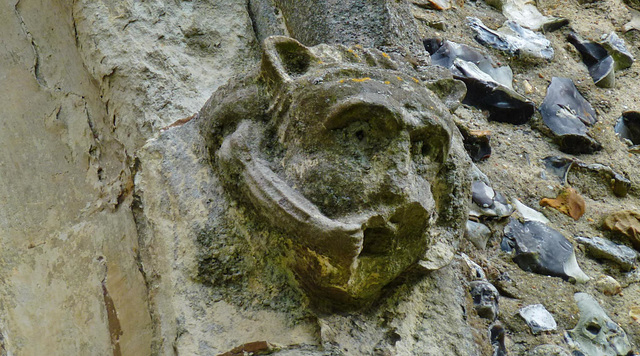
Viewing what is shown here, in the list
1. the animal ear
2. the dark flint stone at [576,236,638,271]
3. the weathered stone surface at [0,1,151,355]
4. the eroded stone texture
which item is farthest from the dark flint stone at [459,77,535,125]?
the weathered stone surface at [0,1,151,355]

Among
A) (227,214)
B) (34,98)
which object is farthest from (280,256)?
(34,98)

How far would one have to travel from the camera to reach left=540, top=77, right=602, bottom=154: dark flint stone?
191cm

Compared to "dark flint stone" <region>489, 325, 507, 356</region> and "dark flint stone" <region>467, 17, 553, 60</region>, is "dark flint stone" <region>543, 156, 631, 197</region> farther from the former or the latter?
"dark flint stone" <region>489, 325, 507, 356</region>

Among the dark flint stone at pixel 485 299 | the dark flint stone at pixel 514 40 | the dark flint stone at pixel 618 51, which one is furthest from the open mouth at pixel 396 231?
the dark flint stone at pixel 618 51

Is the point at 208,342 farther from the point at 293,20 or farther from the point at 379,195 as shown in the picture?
the point at 293,20

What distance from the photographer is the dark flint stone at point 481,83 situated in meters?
1.90

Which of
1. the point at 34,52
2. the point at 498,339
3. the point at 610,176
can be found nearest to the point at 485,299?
the point at 498,339

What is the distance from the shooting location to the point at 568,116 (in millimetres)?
1966

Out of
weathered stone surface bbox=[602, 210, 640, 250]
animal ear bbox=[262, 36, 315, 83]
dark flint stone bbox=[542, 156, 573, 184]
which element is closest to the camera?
animal ear bbox=[262, 36, 315, 83]

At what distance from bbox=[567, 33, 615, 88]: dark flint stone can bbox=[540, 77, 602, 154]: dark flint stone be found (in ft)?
0.41

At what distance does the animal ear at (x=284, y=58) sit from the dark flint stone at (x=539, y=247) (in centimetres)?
73

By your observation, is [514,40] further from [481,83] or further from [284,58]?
[284,58]

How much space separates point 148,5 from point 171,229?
0.59 metres

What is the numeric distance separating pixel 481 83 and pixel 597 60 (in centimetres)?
53
